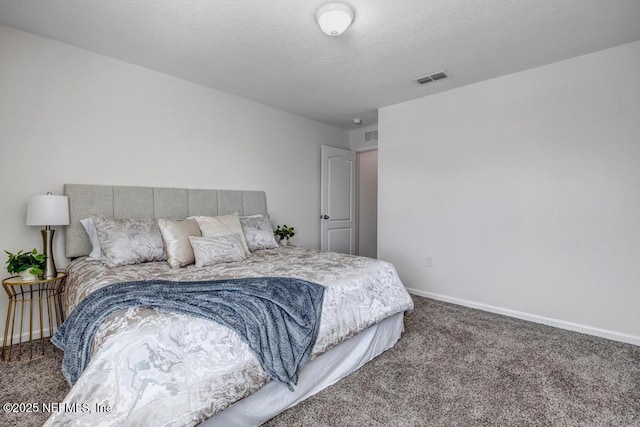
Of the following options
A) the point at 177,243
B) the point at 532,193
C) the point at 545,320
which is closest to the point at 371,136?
the point at 532,193

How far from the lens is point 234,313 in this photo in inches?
58.6

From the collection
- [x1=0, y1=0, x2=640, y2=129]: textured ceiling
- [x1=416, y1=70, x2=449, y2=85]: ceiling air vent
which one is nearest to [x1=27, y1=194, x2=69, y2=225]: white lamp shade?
[x1=0, y1=0, x2=640, y2=129]: textured ceiling

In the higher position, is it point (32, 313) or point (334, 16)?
point (334, 16)

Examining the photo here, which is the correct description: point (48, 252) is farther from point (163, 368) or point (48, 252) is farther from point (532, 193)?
point (532, 193)

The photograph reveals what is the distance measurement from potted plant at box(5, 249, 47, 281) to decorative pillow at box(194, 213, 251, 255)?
109cm

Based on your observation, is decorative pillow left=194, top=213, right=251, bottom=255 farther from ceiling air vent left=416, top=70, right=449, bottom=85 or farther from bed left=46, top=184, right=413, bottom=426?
ceiling air vent left=416, top=70, right=449, bottom=85

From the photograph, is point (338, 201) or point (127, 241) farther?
point (338, 201)

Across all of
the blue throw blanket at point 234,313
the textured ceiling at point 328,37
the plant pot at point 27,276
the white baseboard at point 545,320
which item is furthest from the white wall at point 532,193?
the plant pot at point 27,276

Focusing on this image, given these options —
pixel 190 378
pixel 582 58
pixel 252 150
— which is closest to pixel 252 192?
pixel 252 150

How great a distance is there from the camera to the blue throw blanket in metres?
1.41

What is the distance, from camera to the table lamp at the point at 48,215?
221 cm

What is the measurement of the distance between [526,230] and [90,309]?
11.6 ft

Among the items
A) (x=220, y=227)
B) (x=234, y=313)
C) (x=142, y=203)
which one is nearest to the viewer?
(x=234, y=313)

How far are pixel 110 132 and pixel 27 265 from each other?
129 centimetres
